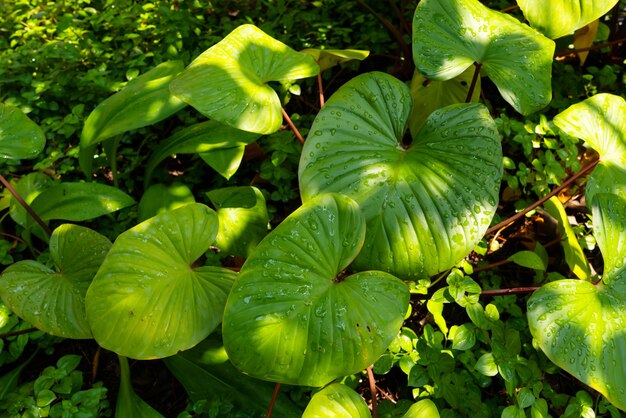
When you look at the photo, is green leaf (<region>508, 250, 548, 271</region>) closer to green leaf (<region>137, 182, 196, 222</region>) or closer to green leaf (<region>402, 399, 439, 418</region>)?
green leaf (<region>402, 399, 439, 418</region>)

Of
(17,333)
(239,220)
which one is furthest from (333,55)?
(17,333)

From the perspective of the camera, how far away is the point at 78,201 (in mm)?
1470

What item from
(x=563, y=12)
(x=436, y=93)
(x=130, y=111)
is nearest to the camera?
(x=563, y=12)

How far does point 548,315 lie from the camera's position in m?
1.01

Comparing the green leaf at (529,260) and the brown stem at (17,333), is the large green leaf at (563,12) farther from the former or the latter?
the brown stem at (17,333)

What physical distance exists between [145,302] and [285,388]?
494 mm

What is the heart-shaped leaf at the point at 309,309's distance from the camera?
93 centimetres

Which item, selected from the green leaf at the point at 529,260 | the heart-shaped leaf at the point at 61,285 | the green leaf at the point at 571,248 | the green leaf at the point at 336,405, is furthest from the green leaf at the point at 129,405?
the green leaf at the point at 571,248

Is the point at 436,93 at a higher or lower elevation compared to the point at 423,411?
higher

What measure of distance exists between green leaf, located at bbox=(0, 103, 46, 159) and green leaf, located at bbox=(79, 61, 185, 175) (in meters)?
0.20

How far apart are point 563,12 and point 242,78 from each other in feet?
2.96

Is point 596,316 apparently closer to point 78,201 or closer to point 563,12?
point 563,12

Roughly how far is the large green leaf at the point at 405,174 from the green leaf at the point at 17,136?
2.43 ft

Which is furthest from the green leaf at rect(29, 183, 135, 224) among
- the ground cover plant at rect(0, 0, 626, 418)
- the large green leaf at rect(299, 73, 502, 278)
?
the large green leaf at rect(299, 73, 502, 278)
